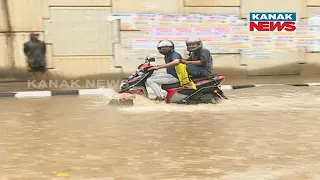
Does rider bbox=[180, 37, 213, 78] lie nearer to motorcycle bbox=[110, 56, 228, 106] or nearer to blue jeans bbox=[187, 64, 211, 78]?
blue jeans bbox=[187, 64, 211, 78]

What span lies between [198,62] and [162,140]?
12.2 ft

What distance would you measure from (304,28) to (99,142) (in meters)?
11.4

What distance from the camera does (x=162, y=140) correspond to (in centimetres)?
723

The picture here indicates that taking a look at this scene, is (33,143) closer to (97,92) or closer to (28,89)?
(97,92)

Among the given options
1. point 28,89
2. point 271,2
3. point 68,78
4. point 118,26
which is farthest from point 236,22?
point 28,89

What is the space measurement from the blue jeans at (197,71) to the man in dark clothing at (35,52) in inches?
221

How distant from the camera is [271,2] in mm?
16531

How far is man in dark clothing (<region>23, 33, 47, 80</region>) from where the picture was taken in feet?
48.1

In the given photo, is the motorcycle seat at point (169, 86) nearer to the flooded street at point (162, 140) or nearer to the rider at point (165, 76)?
the rider at point (165, 76)

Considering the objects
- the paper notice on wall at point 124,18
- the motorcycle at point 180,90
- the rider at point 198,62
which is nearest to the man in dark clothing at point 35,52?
the paper notice on wall at point 124,18

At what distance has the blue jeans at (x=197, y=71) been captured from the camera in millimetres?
10695

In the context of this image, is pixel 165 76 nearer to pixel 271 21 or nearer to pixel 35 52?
pixel 35 52

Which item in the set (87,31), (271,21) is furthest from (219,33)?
(87,31)

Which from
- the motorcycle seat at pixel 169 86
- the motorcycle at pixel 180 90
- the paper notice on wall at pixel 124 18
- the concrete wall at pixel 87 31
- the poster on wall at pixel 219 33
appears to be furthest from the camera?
the poster on wall at pixel 219 33
